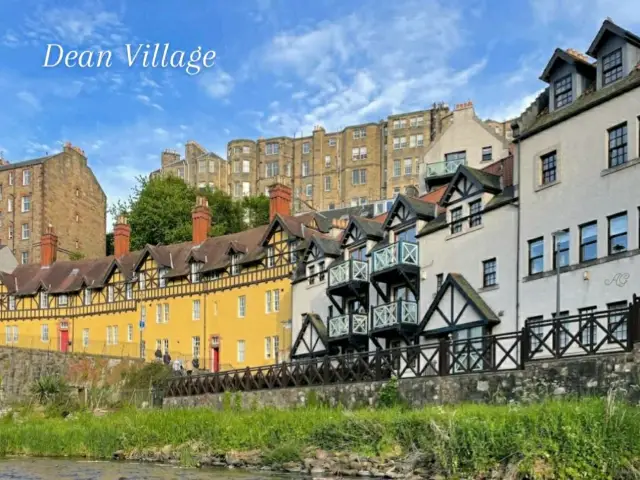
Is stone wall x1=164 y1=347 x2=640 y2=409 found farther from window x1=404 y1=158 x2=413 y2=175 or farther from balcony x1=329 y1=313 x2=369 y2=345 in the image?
window x1=404 y1=158 x2=413 y2=175

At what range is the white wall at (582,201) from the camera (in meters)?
26.8

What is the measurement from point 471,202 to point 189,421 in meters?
13.2

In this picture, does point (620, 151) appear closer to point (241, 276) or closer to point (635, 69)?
point (635, 69)

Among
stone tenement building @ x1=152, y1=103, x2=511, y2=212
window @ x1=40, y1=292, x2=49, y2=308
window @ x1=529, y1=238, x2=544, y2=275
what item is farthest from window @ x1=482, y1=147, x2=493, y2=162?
stone tenement building @ x1=152, y1=103, x2=511, y2=212

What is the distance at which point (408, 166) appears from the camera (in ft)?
336

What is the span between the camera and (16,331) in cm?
6956

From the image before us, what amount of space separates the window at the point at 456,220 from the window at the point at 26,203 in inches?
2292

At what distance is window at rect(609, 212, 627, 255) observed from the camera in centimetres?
2697

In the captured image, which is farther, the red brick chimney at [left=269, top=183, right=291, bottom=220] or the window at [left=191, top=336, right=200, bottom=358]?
the window at [left=191, top=336, right=200, bottom=358]

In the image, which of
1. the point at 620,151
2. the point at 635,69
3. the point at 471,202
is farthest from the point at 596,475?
the point at 471,202

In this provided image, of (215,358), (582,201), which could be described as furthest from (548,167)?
(215,358)

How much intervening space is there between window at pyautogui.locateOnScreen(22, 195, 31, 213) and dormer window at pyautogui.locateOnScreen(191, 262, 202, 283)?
3029 centimetres

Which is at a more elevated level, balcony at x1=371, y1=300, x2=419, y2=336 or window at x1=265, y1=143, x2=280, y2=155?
window at x1=265, y1=143, x2=280, y2=155

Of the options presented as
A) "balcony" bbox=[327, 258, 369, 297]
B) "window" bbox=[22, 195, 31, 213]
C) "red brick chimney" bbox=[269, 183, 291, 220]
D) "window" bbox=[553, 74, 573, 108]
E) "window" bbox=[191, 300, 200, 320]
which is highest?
"window" bbox=[22, 195, 31, 213]
